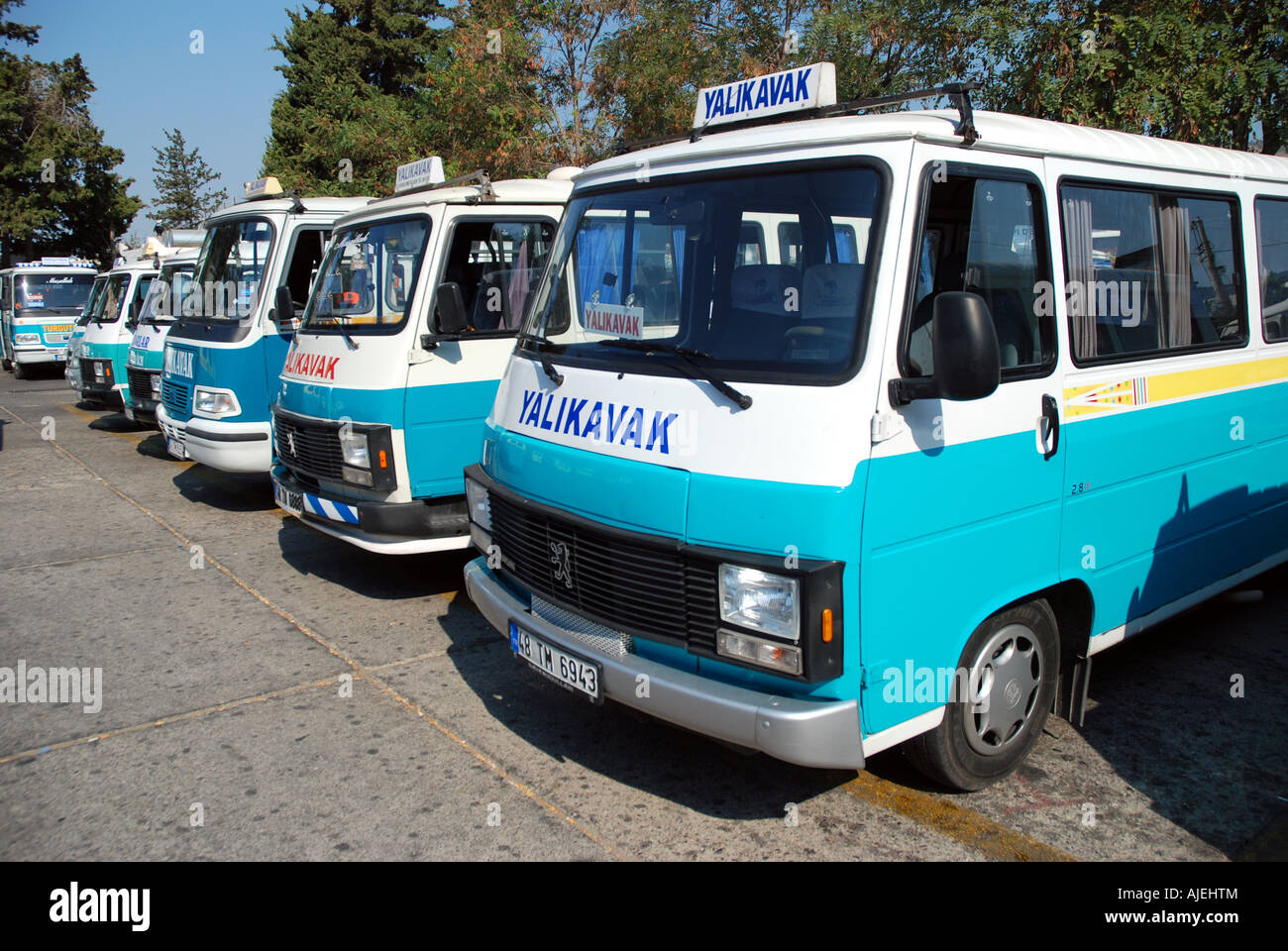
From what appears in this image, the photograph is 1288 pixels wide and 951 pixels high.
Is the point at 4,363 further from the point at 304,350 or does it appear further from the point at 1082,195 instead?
the point at 1082,195

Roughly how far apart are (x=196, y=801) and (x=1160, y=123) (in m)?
9.67

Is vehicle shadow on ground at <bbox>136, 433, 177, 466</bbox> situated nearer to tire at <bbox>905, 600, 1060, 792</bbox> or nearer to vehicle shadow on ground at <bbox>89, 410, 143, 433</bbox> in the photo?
vehicle shadow on ground at <bbox>89, 410, 143, 433</bbox>

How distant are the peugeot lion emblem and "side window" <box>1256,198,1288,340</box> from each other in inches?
146

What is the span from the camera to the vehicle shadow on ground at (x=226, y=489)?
9070 mm

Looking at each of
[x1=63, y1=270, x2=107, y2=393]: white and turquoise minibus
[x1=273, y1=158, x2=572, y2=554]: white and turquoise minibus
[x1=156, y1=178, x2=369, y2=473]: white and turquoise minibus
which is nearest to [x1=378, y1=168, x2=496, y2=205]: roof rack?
[x1=273, y1=158, x2=572, y2=554]: white and turquoise minibus

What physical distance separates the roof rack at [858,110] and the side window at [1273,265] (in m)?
2.14

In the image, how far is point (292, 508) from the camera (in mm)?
6441

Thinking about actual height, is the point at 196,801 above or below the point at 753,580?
below

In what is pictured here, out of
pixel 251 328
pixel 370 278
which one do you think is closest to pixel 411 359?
pixel 370 278

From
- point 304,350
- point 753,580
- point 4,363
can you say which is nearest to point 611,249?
point 753,580

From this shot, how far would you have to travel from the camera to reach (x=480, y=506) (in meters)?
4.39

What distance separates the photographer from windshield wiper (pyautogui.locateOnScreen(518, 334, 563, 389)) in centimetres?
387
